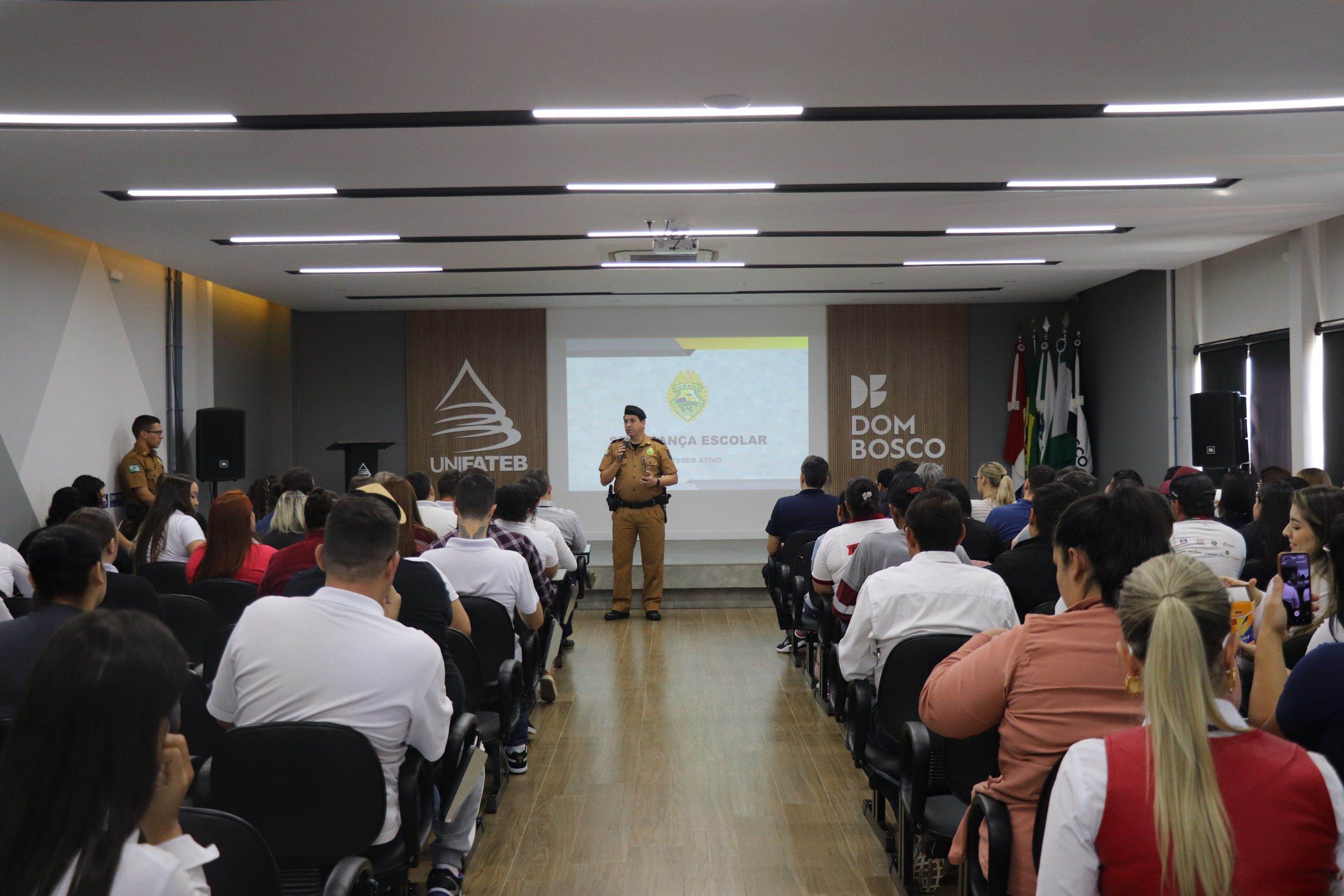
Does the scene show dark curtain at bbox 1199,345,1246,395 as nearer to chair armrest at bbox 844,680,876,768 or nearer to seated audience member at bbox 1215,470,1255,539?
seated audience member at bbox 1215,470,1255,539

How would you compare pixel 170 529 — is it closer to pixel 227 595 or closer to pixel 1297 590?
pixel 227 595

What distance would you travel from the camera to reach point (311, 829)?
7.34 feet

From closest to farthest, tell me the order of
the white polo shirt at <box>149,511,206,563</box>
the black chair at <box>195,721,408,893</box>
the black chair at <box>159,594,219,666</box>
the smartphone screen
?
the black chair at <box>195,721,408,893</box>, the smartphone screen, the black chair at <box>159,594,219,666</box>, the white polo shirt at <box>149,511,206,563</box>

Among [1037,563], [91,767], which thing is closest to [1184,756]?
[91,767]

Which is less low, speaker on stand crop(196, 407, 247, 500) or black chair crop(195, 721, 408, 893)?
speaker on stand crop(196, 407, 247, 500)

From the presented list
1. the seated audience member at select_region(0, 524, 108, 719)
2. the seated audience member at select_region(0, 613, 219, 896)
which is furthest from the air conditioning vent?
the seated audience member at select_region(0, 613, 219, 896)

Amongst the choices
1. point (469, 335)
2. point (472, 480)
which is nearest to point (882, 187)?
point (472, 480)

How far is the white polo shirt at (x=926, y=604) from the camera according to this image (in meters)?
3.07

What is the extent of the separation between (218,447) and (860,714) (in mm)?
7593

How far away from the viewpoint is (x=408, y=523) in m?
3.98

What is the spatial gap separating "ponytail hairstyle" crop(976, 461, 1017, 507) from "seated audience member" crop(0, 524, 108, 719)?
4797 millimetres

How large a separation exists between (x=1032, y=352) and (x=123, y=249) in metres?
9.17

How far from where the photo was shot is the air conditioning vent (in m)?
7.02

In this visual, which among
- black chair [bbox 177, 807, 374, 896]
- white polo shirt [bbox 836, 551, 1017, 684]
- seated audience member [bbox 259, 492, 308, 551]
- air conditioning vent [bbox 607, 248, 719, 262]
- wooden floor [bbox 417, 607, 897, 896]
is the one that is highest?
air conditioning vent [bbox 607, 248, 719, 262]
